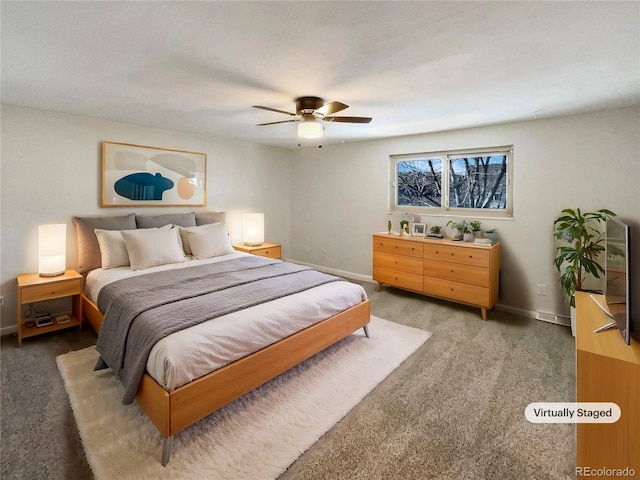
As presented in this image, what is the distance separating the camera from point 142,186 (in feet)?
12.8

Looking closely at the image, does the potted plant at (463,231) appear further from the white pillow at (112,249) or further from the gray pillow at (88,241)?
the gray pillow at (88,241)

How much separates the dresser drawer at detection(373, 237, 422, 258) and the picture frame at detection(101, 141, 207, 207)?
259 cm

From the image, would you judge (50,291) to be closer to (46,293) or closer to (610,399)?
(46,293)

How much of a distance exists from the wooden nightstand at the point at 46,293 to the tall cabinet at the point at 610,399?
3944mm

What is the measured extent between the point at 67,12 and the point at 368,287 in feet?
13.6

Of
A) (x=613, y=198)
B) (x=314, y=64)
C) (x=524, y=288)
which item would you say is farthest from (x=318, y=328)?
(x=613, y=198)

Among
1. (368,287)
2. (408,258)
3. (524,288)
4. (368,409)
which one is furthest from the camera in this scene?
(368,287)

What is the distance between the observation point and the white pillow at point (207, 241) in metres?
3.78

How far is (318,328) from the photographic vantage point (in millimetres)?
2502

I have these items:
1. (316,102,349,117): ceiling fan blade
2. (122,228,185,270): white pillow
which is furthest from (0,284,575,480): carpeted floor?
(316,102,349,117): ceiling fan blade

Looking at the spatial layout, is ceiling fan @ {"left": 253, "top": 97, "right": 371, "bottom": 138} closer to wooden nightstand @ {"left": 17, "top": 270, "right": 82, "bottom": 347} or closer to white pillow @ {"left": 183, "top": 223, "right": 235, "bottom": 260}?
white pillow @ {"left": 183, "top": 223, "right": 235, "bottom": 260}

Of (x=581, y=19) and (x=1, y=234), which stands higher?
(x=581, y=19)

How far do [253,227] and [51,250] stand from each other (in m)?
2.38

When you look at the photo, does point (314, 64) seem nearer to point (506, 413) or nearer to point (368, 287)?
point (506, 413)
